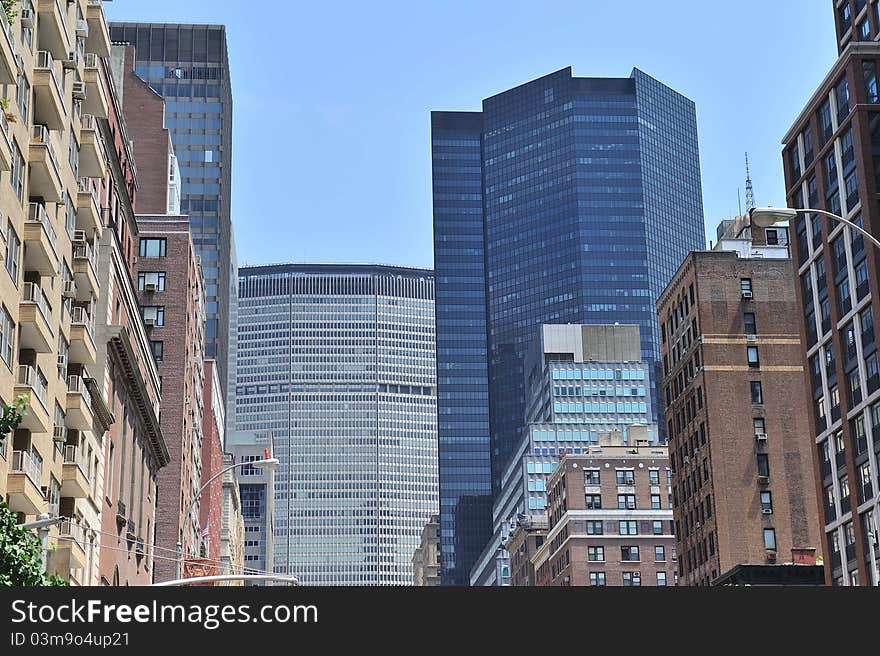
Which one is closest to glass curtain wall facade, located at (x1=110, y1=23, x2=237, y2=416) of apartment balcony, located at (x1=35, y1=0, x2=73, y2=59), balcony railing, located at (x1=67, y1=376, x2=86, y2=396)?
balcony railing, located at (x1=67, y1=376, x2=86, y2=396)

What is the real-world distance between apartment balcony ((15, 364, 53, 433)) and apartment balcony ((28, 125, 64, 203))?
6.61 metres

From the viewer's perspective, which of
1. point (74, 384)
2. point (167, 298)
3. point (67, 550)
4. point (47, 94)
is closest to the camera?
point (47, 94)

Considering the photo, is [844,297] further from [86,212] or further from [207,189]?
[207,189]

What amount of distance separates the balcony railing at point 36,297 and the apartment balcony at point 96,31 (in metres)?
15.0

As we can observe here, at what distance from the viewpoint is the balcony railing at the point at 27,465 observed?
1881 inches

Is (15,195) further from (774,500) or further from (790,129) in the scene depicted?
(774,500)

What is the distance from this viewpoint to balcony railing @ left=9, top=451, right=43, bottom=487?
4778 centimetres

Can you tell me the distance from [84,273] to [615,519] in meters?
119

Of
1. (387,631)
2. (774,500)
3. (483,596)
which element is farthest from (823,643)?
(774,500)

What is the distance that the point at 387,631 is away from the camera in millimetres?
13781

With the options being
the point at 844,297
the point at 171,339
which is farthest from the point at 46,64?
the point at 844,297

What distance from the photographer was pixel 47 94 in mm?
50625

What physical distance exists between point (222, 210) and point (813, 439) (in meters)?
110

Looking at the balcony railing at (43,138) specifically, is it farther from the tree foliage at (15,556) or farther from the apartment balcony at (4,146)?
the tree foliage at (15,556)
